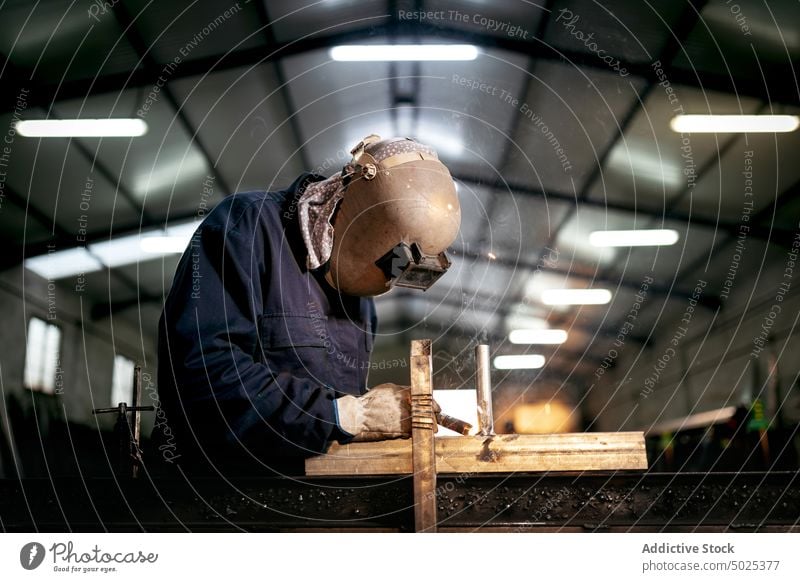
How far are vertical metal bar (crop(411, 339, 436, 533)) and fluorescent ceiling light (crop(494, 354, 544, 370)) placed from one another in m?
0.64

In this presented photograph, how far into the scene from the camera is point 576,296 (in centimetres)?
165

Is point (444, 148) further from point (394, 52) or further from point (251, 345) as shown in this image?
point (251, 345)

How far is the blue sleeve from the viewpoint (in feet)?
3.28

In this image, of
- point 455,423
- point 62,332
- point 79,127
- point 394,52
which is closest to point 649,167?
point 394,52

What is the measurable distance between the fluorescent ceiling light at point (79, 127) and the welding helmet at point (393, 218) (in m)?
0.52

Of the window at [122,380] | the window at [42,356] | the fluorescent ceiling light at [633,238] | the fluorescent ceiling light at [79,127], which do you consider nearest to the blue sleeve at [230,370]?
the fluorescent ceiling light at [79,127]

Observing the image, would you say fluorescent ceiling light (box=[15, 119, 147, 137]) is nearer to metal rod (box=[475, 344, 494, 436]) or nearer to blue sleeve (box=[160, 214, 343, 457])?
blue sleeve (box=[160, 214, 343, 457])

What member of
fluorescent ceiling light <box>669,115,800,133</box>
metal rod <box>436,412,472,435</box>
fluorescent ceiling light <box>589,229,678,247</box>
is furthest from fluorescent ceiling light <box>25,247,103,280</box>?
fluorescent ceiling light <box>669,115,800,133</box>

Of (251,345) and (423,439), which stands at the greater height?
(251,345)

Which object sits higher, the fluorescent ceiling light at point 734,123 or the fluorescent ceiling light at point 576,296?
the fluorescent ceiling light at point 734,123

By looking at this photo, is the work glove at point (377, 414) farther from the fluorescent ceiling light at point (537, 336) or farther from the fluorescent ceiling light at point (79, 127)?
the fluorescent ceiling light at point (79, 127)

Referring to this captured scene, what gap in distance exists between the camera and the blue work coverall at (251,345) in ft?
3.30

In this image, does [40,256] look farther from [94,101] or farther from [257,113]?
[257,113]

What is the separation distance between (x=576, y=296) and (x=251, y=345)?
91 centimetres
